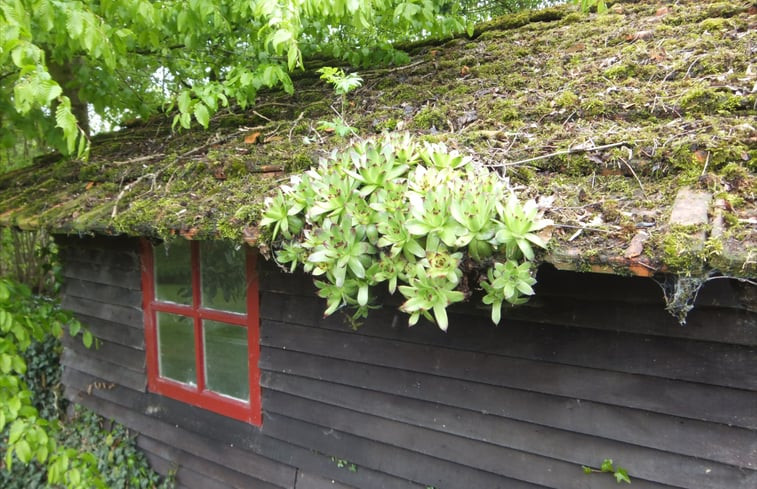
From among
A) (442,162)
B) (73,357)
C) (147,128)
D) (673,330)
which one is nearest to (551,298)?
(673,330)

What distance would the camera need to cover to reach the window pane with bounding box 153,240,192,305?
3.84 meters

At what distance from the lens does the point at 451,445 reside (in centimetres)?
264

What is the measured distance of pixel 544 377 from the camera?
234cm

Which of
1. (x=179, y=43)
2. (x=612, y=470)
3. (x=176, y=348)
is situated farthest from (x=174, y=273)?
(x=612, y=470)

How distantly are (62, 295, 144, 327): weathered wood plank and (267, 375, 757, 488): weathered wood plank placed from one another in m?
1.63

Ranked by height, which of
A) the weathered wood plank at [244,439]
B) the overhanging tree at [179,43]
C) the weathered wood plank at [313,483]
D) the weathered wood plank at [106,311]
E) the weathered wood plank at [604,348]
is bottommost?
the weathered wood plank at [313,483]

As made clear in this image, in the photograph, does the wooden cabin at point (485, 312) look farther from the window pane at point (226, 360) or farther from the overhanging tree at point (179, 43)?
the overhanging tree at point (179, 43)

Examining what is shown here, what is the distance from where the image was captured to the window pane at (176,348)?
3922 mm

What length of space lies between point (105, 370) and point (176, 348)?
1.03m

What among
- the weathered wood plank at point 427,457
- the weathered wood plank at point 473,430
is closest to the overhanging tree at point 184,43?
the weathered wood plank at point 473,430

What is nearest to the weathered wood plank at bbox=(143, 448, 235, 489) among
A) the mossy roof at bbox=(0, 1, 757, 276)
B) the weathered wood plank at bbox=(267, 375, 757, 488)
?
the weathered wood plank at bbox=(267, 375, 757, 488)

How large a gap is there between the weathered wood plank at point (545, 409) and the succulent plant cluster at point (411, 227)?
85 cm

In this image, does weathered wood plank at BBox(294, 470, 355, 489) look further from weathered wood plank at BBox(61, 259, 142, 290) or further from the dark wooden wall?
weathered wood plank at BBox(61, 259, 142, 290)

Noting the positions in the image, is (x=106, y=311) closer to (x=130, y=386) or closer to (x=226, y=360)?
(x=130, y=386)
